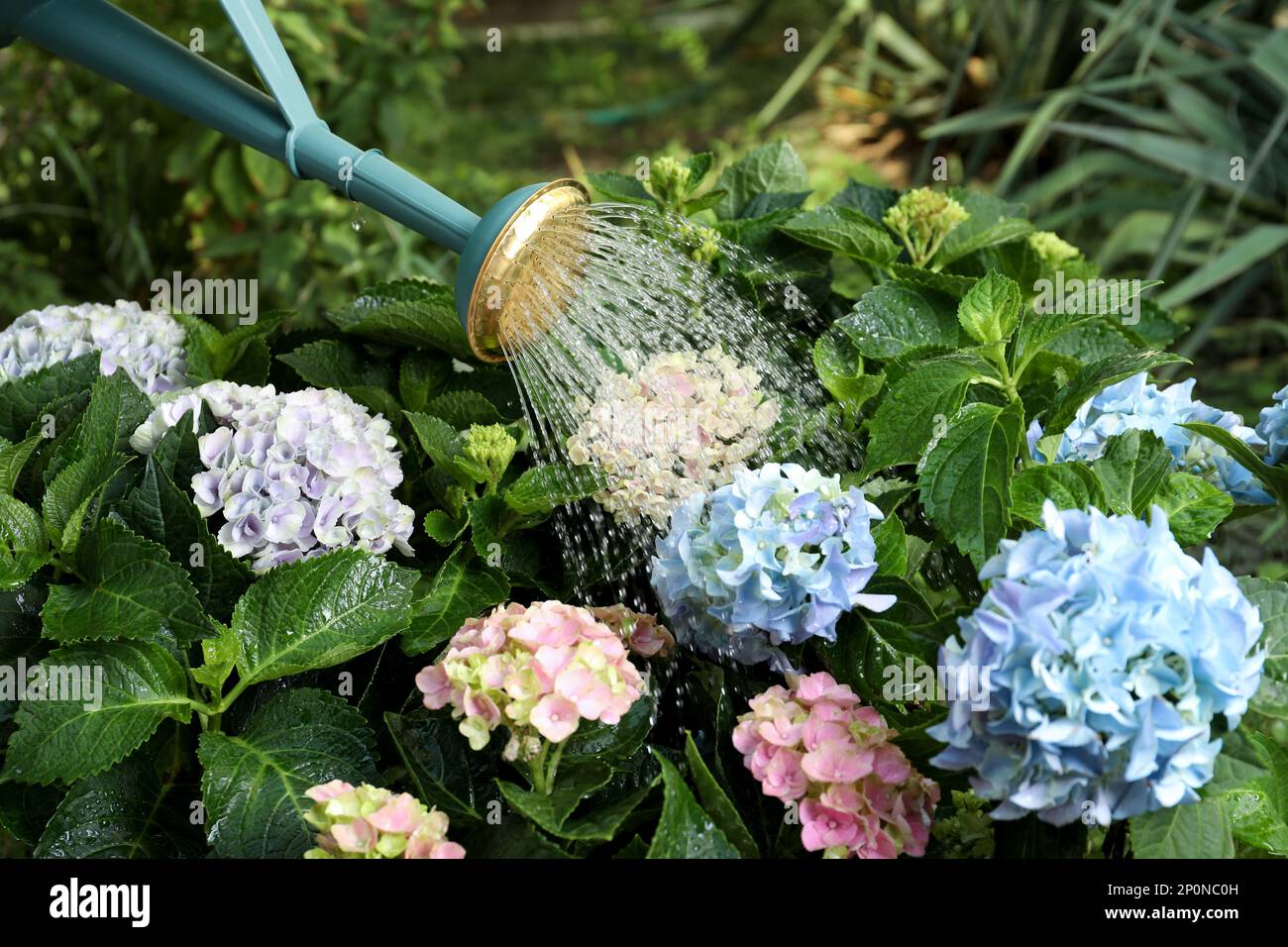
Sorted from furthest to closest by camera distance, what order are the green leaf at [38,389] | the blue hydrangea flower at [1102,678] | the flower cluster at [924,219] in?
the flower cluster at [924,219]
the green leaf at [38,389]
the blue hydrangea flower at [1102,678]

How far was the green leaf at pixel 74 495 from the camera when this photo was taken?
105cm

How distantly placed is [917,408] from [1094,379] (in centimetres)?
14

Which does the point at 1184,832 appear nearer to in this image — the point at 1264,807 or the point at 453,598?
the point at 1264,807

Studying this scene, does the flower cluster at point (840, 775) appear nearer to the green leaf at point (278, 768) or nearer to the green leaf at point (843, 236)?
the green leaf at point (278, 768)

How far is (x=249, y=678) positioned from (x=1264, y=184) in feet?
9.19

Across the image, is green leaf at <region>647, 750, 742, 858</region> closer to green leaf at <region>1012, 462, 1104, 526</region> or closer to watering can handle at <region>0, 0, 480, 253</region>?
green leaf at <region>1012, 462, 1104, 526</region>

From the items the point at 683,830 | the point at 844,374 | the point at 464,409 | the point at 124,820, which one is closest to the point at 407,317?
the point at 464,409

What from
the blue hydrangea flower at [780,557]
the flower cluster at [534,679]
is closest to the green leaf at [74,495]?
the flower cluster at [534,679]

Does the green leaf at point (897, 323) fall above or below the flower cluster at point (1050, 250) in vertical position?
below

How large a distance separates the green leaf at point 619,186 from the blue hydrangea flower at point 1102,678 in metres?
0.75

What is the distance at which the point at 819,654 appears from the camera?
1.04 meters

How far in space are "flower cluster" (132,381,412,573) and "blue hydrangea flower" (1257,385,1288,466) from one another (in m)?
0.73

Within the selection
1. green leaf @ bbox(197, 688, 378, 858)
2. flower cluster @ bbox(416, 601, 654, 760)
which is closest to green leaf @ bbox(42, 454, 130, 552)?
green leaf @ bbox(197, 688, 378, 858)

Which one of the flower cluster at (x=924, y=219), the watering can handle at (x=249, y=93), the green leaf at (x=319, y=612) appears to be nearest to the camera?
the green leaf at (x=319, y=612)
